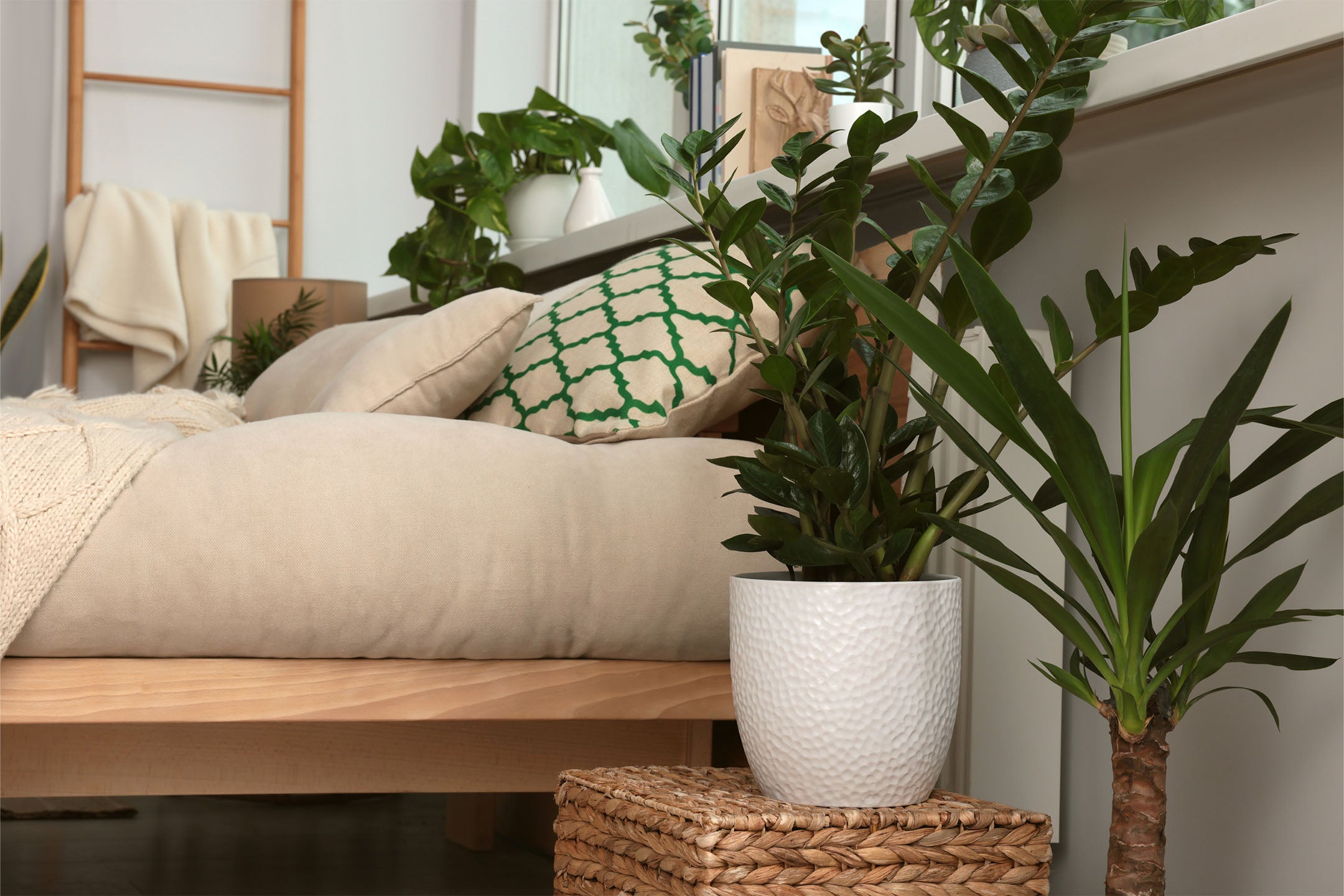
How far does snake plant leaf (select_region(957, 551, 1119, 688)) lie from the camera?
31.6 inches

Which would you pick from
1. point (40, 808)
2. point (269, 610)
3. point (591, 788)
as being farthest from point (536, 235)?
point (591, 788)

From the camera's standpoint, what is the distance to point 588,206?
238cm

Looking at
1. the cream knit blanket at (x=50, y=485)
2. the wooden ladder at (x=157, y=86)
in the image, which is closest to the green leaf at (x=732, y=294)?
A: the cream knit blanket at (x=50, y=485)

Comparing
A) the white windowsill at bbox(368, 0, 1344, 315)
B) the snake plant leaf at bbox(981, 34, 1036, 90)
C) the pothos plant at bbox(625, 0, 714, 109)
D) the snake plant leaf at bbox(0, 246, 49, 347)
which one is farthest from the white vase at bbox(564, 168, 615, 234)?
the snake plant leaf at bbox(0, 246, 49, 347)

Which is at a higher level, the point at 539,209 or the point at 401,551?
the point at 539,209

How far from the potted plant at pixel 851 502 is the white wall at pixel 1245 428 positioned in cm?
20

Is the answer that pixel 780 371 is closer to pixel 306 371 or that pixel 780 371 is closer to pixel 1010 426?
pixel 1010 426

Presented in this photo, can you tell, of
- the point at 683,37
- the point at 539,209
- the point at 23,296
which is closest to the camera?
the point at 683,37

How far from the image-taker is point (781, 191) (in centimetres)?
96

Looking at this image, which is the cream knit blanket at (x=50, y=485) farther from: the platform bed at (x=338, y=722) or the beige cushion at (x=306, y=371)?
the beige cushion at (x=306, y=371)

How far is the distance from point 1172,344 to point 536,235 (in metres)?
1.58

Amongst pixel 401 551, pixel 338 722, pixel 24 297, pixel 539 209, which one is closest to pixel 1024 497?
pixel 401 551

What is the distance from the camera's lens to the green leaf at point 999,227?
0.89 metres

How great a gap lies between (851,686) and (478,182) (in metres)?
1.73
